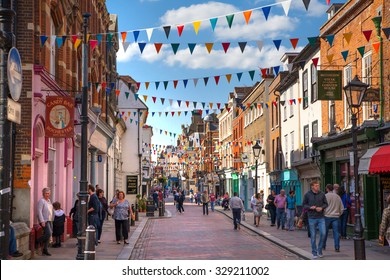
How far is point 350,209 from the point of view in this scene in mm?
21859

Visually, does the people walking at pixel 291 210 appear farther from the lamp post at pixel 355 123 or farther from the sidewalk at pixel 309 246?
the lamp post at pixel 355 123

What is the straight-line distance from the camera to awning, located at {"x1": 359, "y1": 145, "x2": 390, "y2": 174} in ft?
54.4

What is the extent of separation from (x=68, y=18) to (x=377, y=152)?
11162 mm

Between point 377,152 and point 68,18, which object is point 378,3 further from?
point 68,18

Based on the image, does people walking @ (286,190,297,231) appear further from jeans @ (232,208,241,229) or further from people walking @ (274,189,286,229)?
jeans @ (232,208,241,229)

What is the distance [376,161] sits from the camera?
57.0 ft

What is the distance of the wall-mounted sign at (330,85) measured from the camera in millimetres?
20094

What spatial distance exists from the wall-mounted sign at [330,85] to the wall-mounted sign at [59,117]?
8.44 metres

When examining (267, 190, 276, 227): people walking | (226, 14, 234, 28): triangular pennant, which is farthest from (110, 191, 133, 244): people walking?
(267, 190, 276, 227): people walking

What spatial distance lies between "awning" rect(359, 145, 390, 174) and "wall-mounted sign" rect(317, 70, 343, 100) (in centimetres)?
234

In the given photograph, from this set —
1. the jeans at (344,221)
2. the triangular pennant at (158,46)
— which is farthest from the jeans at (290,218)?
the triangular pennant at (158,46)

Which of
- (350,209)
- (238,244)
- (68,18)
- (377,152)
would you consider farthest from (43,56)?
(350,209)

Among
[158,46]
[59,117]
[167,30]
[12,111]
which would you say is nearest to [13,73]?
[12,111]

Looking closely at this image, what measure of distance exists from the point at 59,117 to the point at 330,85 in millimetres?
9128
